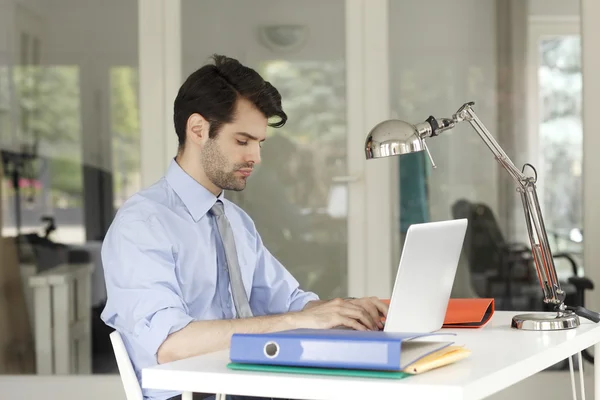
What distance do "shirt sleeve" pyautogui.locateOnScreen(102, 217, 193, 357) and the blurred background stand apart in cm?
192

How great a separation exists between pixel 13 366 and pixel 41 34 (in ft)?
4.59

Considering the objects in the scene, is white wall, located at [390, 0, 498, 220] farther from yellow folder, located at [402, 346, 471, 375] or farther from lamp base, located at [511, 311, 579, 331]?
yellow folder, located at [402, 346, 471, 375]

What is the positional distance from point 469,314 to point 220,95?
79cm

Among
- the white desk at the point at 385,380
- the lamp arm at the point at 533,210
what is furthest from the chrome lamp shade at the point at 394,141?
the white desk at the point at 385,380

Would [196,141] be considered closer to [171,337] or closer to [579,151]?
[171,337]

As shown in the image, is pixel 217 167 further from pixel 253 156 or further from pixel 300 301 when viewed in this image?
pixel 300 301

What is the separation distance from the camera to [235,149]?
2.36 m

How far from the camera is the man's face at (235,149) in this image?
92.1 inches

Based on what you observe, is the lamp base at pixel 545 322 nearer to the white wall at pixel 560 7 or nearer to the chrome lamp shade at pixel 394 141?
the chrome lamp shade at pixel 394 141

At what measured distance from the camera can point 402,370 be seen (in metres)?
1.46

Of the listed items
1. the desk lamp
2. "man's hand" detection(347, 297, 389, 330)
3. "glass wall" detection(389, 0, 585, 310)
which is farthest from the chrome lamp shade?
"glass wall" detection(389, 0, 585, 310)

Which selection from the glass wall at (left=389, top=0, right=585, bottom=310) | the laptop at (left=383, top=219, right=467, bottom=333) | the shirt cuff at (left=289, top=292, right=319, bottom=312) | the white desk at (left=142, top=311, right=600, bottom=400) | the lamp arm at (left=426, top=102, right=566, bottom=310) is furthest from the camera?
the glass wall at (left=389, top=0, right=585, bottom=310)

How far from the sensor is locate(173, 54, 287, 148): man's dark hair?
2348mm

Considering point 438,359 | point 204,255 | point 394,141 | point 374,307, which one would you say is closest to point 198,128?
point 204,255
